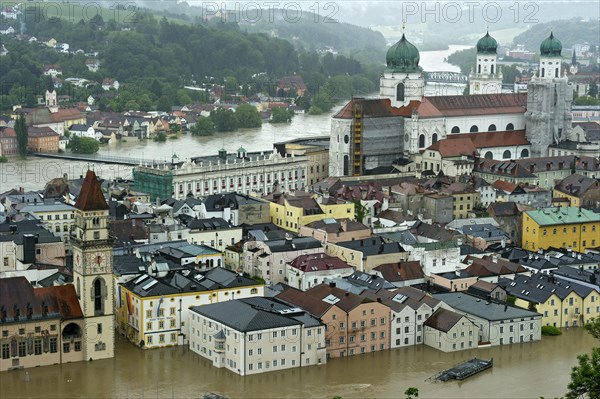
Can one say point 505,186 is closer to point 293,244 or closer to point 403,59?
point 403,59

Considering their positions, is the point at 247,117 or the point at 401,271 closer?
the point at 401,271

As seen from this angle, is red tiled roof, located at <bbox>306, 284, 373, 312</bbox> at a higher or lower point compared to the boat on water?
higher

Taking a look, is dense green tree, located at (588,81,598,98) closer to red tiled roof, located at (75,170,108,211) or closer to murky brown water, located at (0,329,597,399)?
murky brown water, located at (0,329,597,399)

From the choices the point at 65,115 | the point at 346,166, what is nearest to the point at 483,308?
the point at 346,166

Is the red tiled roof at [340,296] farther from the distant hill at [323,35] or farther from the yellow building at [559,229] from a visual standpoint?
the distant hill at [323,35]

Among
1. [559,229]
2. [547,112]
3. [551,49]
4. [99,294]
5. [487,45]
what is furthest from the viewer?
[487,45]

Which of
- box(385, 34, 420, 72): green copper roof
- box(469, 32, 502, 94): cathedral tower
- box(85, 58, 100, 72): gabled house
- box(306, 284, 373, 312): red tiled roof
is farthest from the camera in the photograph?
box(85, 58, 100, 72): gabled house

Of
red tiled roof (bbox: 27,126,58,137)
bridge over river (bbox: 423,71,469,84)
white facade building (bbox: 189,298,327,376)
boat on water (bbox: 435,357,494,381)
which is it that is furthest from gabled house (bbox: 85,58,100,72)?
boat on water (bbox: 435,357,494,381)
